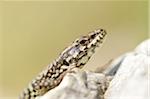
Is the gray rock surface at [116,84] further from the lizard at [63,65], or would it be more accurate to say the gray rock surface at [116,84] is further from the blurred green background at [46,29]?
the blurred green background at [46,29]

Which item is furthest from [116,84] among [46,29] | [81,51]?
[46,29]

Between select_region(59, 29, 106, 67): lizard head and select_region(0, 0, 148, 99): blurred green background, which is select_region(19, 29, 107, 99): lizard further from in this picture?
select_region(0, 0, 148, 99): blurred green background

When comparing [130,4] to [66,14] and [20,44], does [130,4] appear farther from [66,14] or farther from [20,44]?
[20,44]

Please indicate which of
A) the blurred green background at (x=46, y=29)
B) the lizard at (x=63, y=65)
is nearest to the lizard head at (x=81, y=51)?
the lizard at (x=63, y=65)

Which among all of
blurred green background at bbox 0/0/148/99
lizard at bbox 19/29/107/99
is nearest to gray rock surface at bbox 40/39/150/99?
lizard at bbox 19/29/107/99

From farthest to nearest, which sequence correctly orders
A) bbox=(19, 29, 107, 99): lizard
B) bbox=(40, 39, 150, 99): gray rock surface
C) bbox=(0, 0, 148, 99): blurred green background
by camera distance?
bbox=(0, 0, 148, 99): blurred green background → bbox=(19, 29, 107, 99): lizard → bbox=(40, 39, 150, 99): gray rock surface

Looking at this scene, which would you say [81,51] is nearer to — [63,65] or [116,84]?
[63,65]
